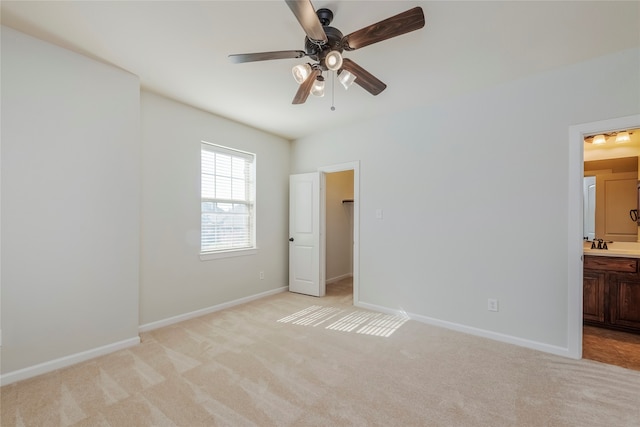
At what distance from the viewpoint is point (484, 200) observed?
2957mm

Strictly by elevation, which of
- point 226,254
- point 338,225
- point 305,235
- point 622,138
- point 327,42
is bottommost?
point 226,254

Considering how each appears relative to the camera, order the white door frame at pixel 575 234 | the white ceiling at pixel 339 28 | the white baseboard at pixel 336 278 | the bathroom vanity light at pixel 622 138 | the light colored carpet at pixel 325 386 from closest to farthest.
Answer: the light colored carpet at pixel 325 386
the white ceiling at pixel 339 28
the white door frame at pixel 575 234
the bathroom vanity light at pixel 622 138
the white baseboard at pixel 336 278

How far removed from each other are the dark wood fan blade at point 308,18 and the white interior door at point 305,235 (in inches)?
109

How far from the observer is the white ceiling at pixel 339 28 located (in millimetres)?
1842

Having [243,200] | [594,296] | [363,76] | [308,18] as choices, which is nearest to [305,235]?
[243,200]

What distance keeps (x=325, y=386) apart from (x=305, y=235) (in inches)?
105

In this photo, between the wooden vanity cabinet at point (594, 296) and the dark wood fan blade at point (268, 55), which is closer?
the dark wood fan blade at point (268, 55)

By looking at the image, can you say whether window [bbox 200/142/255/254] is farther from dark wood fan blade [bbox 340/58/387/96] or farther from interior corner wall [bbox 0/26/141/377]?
dark wood fan blade [bbox 340/58/387/96]

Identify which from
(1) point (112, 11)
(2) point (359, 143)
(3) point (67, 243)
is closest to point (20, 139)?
(3) point (67, 243)

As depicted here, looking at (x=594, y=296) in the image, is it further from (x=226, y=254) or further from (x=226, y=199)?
(x=226, y=199)

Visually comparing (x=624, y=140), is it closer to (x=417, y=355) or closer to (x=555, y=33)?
(x=555, y=33)

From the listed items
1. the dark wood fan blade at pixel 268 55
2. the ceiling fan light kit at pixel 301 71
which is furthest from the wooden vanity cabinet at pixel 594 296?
the dark wood fan blade at pixel 268 55

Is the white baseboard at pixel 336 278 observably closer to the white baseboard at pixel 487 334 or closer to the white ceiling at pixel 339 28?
the white baseboard at pixel 487 334

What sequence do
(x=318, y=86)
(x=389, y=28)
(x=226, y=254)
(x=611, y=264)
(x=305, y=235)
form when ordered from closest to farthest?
1. (x=389, y=28)
2. (x=318, y=86)
3. (x=611, y=264)
4. (x=226, y=254)
5. (x=305, y=235)
